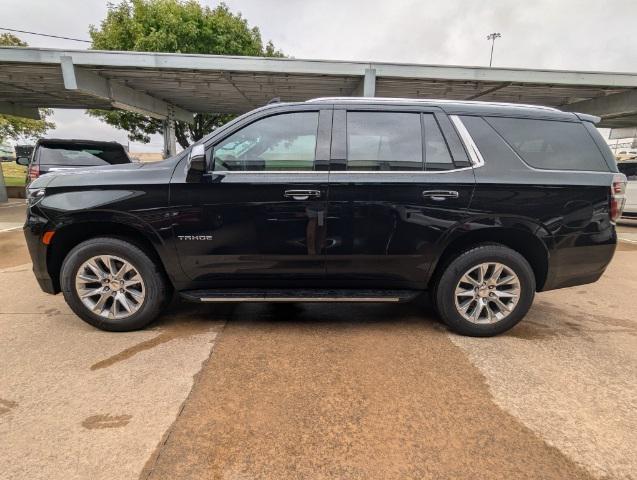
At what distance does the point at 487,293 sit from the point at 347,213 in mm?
1415

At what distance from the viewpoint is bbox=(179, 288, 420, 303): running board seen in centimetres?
297

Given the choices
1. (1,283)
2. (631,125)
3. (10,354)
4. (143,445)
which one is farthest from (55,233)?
(631,125)

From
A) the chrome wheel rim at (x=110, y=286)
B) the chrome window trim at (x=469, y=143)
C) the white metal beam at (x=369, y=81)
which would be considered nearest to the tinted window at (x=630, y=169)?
the white metal beam at (x=369, y=81)

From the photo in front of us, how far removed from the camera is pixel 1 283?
4.39 m

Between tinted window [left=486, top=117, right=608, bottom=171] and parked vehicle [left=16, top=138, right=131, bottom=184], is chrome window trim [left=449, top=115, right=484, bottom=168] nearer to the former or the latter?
tinted window [left=486, top=117, right=608, bottom=171]

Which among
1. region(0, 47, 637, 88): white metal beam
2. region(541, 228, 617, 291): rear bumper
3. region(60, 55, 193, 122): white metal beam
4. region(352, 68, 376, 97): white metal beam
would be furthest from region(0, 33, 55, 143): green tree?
region(541, 228, 617, 291): rear bumper

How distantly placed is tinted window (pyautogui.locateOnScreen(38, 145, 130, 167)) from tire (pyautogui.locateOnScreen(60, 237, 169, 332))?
434 centimetres

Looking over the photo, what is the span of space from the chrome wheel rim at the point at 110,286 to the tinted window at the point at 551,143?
3356 millimetres

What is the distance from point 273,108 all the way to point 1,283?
4164 millimetres

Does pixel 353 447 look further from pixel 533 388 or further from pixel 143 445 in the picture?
pixel 533 388

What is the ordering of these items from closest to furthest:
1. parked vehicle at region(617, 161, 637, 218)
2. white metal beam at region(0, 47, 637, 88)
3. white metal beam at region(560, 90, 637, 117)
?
white metal beam at region(0, 47, 637, 88) < parked vehicle at region(617, 161, 637, 218) < white metal beam at region(560, 90, 637, 117)

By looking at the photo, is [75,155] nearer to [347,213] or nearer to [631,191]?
[347,213]

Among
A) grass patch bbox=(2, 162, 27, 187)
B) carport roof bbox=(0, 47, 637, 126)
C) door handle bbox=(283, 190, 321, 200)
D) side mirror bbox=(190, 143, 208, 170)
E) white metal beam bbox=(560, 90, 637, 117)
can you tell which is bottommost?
grass patch bbox=(2, 162, 27, 187)

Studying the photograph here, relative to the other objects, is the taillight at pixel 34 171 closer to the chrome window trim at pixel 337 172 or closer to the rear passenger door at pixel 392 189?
the chrome window trim at pixel 337 172
